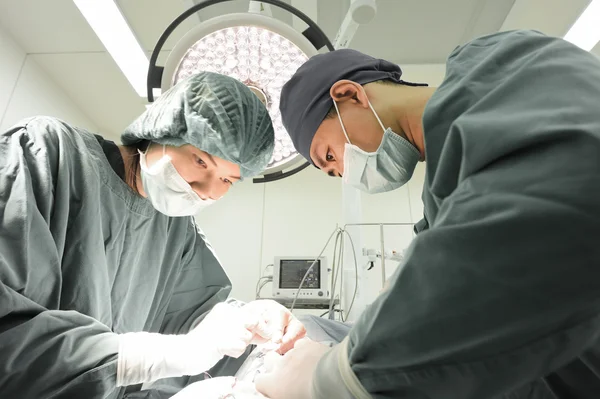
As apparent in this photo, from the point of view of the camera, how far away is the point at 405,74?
2377mm

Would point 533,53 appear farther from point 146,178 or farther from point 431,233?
point 146,178

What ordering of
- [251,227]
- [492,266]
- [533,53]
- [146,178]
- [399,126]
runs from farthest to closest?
[251,227]
[146,178]
[399,126]
[533,53]
[492,266]

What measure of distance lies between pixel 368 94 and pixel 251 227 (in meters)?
1.88

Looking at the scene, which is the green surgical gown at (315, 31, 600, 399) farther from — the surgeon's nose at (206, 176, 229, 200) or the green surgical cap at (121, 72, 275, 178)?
the surgeon's nose at (206, 176, 229, 200)

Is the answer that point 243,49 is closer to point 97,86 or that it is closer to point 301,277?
point 301,277

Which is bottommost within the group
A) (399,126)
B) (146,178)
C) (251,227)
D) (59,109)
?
(251,227)

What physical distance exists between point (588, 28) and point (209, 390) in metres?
1.87

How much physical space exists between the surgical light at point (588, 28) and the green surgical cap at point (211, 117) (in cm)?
127

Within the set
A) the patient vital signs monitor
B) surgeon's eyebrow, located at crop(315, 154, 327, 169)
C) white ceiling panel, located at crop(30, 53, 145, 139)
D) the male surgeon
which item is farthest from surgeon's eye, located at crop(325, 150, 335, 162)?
white ceiling panel, located at crop(30, 53, 145, 139)

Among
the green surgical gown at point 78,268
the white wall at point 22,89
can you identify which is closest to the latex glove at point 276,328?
the green surgical gown at point 78,268

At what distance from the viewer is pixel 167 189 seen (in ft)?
3.93

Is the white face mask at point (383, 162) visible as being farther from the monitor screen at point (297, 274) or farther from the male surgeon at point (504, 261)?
the monitor screen at point (297, 274)

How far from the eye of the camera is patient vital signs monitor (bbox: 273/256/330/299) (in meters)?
2.10

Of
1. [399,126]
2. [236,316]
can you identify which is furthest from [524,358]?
[236,316]
